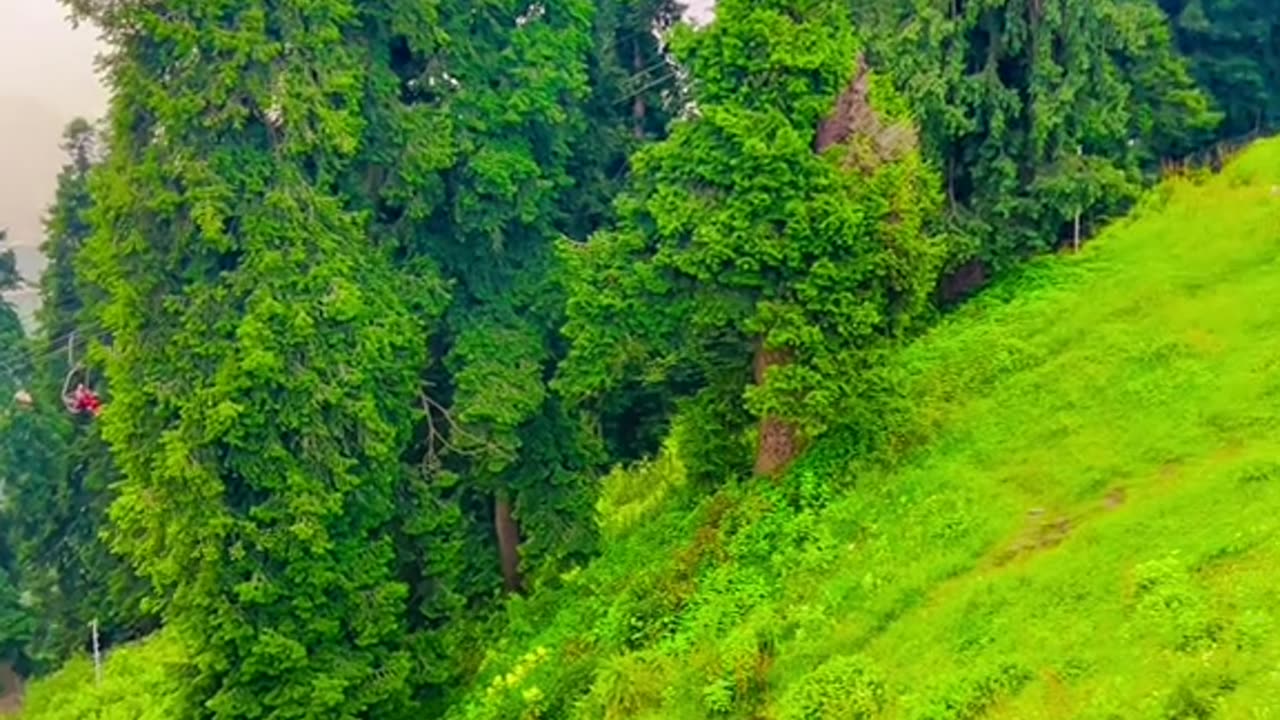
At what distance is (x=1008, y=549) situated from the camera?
16953 millimetres

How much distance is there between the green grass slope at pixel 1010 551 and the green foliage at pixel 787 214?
1921 millimetres

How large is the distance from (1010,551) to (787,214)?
223 inches

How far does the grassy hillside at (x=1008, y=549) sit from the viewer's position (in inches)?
548

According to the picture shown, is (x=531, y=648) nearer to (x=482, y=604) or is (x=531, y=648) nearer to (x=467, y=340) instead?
(x=482, y=604)

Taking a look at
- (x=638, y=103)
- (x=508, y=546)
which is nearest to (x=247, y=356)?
(x=508, y=546)

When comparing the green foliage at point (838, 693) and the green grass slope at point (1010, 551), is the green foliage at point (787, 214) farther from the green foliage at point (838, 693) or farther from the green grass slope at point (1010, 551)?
Answer: the green foliage at point (838, 693)

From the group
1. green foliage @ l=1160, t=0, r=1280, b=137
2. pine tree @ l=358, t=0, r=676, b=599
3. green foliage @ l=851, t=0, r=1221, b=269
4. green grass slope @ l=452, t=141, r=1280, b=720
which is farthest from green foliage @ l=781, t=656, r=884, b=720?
green foliage @ l=1160, t=0, r=1280, b=137

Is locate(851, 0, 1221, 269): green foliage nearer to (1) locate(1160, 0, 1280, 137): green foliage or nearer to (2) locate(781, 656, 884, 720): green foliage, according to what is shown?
(1) locate(1160, 0, 1280, 137): green foliage

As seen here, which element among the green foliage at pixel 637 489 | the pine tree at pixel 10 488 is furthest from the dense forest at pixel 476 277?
the pine tree at pixel 10 488

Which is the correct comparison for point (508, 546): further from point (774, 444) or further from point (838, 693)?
point (838, 693)

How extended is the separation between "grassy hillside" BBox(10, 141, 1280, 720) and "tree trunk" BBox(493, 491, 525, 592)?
1.53m

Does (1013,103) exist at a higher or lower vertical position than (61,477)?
higher

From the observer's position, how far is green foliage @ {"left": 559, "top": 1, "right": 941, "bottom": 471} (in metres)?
19.2

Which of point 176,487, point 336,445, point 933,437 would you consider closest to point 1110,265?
point 933,437
